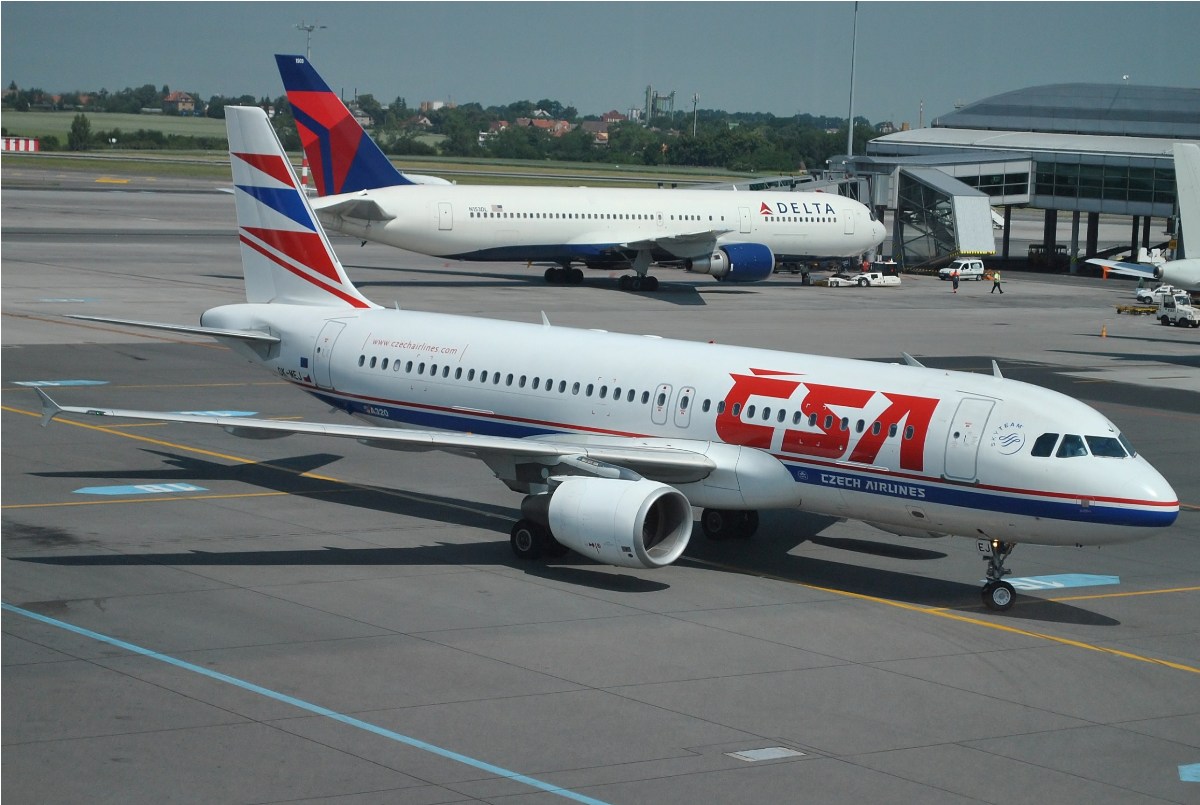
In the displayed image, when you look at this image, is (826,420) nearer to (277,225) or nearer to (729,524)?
(729,524)

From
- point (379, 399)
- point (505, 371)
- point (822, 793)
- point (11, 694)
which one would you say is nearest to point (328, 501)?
point (379, 399)

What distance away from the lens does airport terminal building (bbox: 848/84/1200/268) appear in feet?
323

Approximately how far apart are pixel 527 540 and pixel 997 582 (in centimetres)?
821

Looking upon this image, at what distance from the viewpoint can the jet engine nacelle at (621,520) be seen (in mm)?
23766

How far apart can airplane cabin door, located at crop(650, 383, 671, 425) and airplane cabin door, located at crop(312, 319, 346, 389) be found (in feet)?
27.2

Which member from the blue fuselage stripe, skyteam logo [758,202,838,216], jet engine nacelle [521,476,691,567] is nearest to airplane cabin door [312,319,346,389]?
the blue fuselage stripe

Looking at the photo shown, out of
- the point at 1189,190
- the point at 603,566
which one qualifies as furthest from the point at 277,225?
the point at 1189,190

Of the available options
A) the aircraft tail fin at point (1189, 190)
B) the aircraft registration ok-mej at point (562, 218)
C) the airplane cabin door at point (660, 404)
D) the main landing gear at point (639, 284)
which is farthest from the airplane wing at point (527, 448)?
the main landing gear at point (639, 284)

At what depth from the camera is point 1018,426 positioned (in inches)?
936

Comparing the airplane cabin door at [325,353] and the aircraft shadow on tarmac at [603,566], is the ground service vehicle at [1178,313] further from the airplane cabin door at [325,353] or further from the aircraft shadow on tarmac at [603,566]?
the airplane cabin door at [325,353]

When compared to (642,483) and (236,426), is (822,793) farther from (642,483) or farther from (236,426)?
(236,426)

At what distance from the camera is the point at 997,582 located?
24203 millimetres

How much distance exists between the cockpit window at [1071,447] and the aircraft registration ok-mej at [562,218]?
4978cm

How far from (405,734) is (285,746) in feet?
4.70
